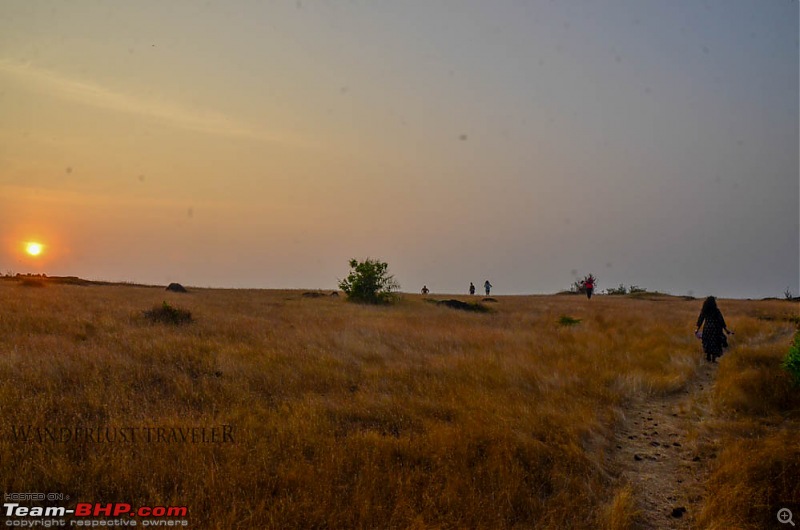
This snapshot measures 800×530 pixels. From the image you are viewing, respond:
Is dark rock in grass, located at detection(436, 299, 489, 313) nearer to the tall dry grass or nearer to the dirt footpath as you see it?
the tall dry grass

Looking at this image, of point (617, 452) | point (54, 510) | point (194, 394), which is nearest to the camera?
point (54, 510)

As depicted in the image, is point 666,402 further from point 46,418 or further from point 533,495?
point 46,418

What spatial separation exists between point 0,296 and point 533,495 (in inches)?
893

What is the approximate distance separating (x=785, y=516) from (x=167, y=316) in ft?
56.3

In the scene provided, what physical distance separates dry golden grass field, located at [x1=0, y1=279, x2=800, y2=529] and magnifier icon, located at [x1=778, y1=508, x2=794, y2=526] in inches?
6.3

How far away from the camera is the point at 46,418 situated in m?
7.16

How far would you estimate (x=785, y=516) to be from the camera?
562 cm

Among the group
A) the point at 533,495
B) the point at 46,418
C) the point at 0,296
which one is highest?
the point at 0,296

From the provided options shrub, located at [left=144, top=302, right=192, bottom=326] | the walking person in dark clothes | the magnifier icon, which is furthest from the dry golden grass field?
shrub, located at [left=144, top=302, right=192, bottom=326]

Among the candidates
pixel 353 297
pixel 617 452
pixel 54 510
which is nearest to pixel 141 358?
pixel 54 510

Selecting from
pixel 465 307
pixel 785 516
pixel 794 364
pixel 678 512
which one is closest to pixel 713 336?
pixel 794 364

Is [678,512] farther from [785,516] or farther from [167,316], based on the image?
[167,316]

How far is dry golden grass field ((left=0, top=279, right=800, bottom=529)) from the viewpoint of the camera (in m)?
5.65

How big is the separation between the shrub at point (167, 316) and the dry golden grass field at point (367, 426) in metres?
1.71
